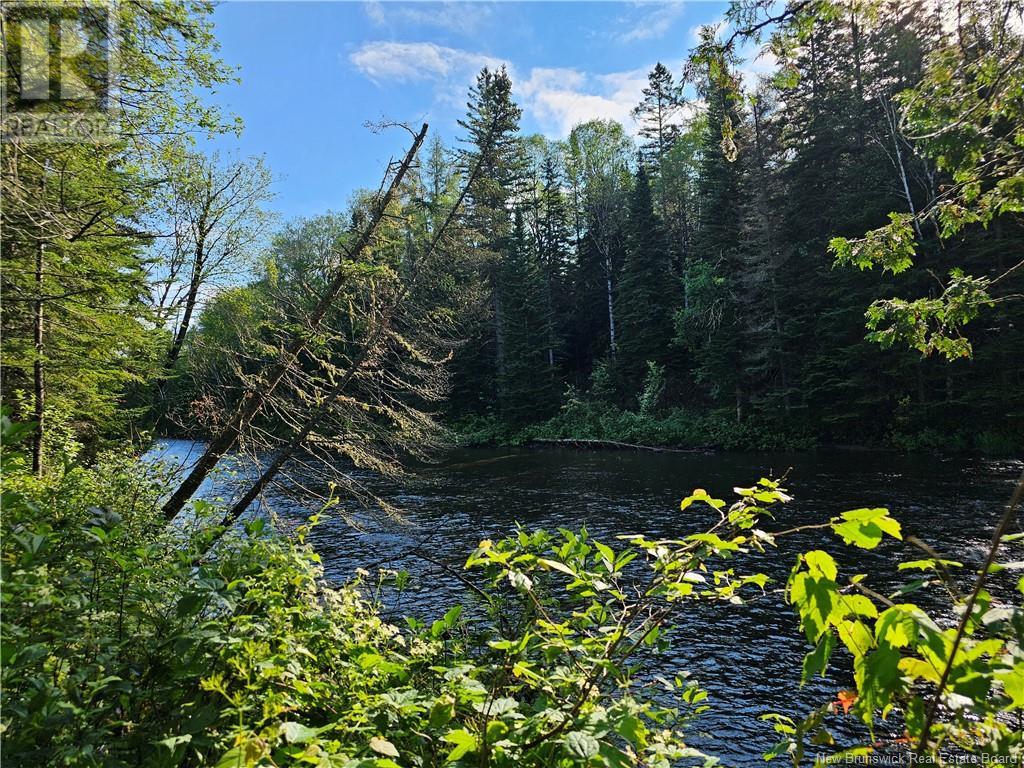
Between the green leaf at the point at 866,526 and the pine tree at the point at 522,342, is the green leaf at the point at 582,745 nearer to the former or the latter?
the green leaf at the point at 866,526

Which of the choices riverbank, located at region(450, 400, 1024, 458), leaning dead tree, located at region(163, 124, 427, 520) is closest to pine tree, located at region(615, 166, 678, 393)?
riverbank, located at region(450, 400, 1024, 458)

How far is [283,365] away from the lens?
838 cm

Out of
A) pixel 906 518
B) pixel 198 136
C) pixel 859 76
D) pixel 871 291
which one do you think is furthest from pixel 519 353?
pixel 198 136

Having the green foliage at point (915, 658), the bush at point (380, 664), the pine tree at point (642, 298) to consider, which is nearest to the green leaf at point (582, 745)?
the bush at point (380, 664)

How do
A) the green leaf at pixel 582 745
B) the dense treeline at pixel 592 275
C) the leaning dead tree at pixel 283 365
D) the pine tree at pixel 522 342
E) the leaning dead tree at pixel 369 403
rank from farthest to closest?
1. the pine tree at pixel 522 342
2. the leaning dead tree at pixel 369 403
3. the leaning dead tree at pixel 283 365
4. the dense treeline at pixel 592 275
5. the green leaf at pixel 582 745

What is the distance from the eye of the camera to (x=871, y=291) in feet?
75.0

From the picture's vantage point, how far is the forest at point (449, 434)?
1616 mm

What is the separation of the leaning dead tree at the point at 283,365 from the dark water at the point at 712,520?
3.09 metres

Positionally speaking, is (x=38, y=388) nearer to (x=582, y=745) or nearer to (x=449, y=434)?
(x=449, y=434)

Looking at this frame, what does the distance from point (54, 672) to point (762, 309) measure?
99.3ft

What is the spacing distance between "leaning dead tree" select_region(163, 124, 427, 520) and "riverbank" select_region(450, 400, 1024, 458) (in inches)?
356

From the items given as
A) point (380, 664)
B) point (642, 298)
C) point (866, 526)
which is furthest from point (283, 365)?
point (642, 298)

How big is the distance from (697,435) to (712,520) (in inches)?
588

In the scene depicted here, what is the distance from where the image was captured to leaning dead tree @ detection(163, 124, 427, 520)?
306 inches
